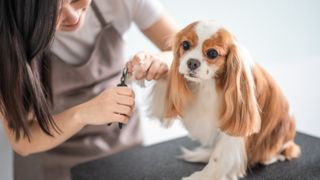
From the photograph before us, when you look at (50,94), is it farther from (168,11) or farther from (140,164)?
(168,11)

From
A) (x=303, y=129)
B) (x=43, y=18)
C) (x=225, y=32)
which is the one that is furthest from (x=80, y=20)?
(x=303, y=129)

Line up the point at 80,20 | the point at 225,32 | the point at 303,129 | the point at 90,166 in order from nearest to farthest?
the point at 225,32
the point at 80,20
the point at 90,166
the point at 303,129

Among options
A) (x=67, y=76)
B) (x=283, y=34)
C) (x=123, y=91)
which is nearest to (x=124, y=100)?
(x=123, y=91)

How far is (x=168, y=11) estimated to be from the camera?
1135mm

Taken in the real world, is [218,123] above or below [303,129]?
above

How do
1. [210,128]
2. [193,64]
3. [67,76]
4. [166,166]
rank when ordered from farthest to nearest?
[67,76], [166,166], [210,128], [193,64]

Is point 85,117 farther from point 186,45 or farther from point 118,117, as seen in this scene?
point 186,45

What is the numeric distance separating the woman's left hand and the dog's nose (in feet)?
0.40

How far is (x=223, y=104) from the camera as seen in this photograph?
694 mm

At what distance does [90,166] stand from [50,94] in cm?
20

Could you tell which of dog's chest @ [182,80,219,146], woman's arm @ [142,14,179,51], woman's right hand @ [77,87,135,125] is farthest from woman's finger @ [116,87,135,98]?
woman's arm @ [142,14,179,51]

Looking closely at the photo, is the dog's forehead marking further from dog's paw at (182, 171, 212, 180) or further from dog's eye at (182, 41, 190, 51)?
dog's paw at (182, 171, 212, 180)

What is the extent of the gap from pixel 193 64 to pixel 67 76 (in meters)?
0.46

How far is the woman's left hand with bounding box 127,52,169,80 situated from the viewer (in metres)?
0.75
